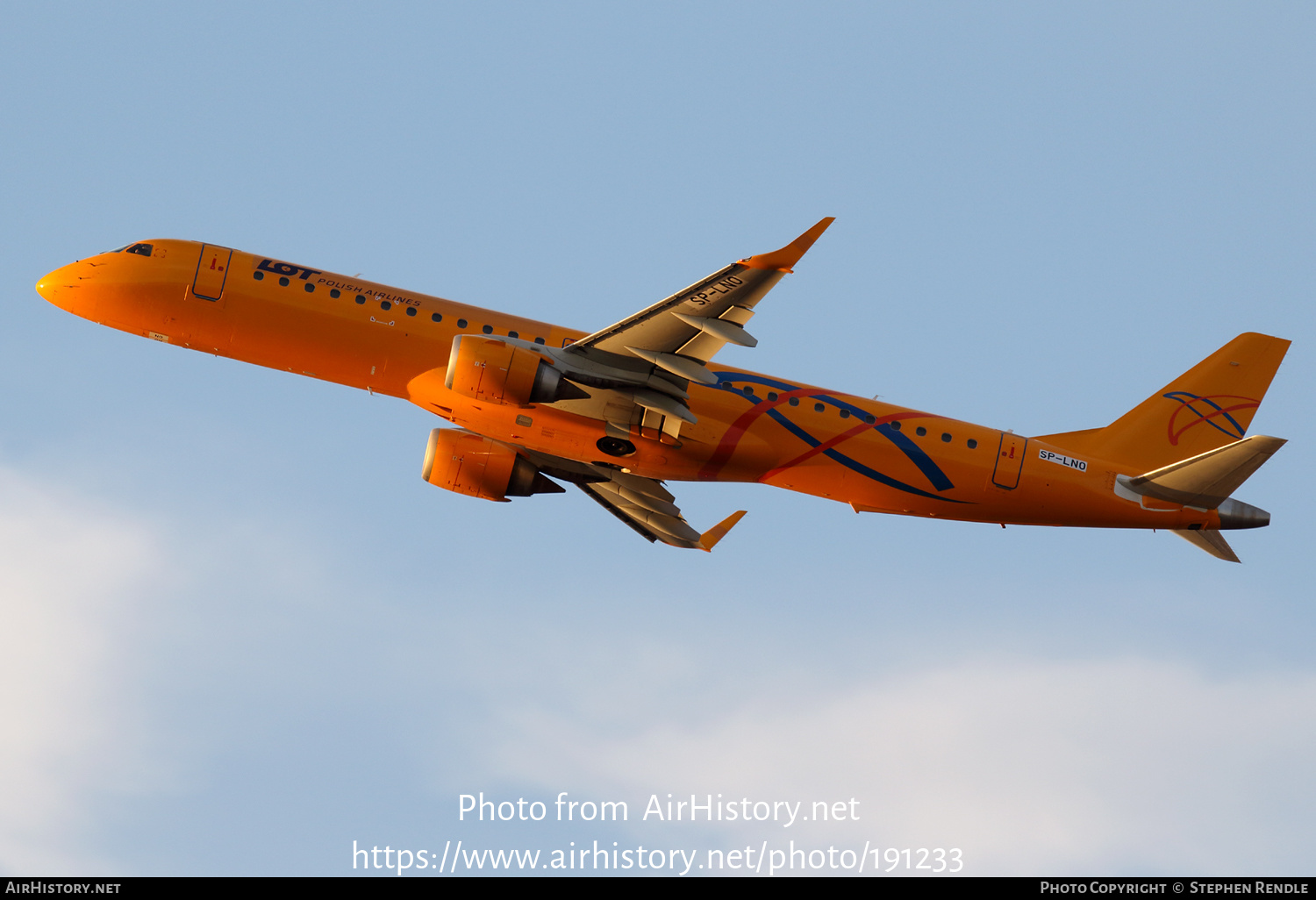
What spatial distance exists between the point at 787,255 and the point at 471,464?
14.6 m

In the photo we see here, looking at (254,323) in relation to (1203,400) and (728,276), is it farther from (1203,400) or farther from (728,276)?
(1203,400)

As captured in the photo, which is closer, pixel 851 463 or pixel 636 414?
pixel 636 414

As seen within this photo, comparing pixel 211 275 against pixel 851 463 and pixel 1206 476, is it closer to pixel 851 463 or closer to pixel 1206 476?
pixel 851 463

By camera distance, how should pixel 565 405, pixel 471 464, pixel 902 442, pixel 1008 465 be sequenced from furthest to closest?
pixel 471 464
pixel 1008 465
pixel 902 442
pixel 565 405

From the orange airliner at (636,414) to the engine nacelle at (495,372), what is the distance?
50 millimetres

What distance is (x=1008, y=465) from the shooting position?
40.0 metres

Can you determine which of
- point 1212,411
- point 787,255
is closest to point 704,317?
point 787,255

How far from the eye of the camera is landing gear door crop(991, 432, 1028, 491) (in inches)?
1574


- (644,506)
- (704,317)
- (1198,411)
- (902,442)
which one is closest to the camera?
(704,317)

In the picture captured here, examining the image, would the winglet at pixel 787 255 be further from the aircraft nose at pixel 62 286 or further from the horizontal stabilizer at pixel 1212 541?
the aircraft nose at pixel 62 286

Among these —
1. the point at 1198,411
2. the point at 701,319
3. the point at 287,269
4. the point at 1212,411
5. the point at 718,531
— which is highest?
the point at 1212,411

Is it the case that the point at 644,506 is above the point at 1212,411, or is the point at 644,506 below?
below

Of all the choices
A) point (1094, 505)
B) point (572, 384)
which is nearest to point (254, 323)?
point (572, 384)

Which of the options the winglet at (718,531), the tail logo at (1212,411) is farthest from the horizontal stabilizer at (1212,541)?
the winglet at (718,531)
